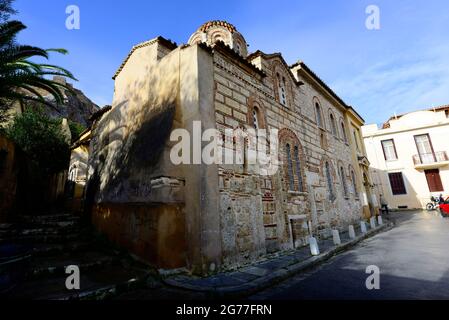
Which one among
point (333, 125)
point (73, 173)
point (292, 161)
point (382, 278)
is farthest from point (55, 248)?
point (333, 125)

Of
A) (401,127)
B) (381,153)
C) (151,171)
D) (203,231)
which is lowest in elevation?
(203,231)

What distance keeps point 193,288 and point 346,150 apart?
539 inches

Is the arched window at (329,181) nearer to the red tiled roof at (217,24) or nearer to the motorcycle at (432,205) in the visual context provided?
the red tiled roof at (217,24)

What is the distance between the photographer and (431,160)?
2111cm

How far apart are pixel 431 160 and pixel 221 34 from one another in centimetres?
2231

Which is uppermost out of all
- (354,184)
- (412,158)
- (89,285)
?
(412,158)

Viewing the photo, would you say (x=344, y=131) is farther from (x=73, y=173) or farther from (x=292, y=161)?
(x=73, y=173)

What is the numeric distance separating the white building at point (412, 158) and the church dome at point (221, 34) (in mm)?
19134

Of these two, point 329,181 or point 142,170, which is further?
point 329,181

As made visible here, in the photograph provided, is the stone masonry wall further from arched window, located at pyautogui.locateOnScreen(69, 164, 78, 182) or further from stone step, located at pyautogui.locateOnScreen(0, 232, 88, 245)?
arched window, located at pyautogui.locateOnScreen(69, 164, 78, 182)

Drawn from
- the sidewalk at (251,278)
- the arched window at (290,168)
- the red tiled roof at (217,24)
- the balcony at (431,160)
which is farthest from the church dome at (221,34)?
the balcony at (431,160)

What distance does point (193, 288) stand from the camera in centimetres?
391
